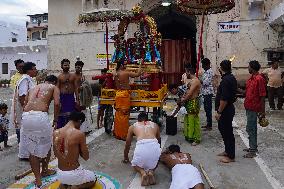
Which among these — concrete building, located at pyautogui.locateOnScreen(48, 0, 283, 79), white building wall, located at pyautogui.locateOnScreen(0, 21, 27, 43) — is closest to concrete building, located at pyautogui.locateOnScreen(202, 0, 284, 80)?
concrete building, located at pyautogui.locateOnScreen(48, 0, 283, 79)

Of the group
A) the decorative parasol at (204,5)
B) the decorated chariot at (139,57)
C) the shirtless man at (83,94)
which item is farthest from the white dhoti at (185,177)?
the decorative parasol at (204,5)

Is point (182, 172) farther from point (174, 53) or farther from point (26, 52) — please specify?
point (26, 52)

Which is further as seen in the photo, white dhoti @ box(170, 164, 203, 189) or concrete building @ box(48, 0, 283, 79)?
concrete building @ box(48, 0, 283, 79)

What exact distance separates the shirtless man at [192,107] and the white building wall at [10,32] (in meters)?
46.2

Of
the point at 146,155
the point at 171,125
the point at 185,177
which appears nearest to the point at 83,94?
the point at 171,125

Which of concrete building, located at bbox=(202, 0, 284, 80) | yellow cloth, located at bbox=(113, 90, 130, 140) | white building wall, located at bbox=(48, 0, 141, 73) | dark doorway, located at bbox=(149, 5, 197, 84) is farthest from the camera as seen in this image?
dark doorway, located at bbox=(149, 5, 197, 84)

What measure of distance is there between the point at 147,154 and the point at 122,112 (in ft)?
8.83

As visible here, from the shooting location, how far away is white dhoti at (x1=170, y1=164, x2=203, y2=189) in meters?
4.51

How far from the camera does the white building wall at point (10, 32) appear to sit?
49.8m

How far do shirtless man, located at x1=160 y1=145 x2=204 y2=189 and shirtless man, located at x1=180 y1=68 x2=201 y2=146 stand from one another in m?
2.19

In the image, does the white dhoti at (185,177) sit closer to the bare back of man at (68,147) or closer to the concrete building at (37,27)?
the bare back of man at (68,147)

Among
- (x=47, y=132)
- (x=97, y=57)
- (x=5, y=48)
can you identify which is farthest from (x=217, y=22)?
(x=5, y=48)

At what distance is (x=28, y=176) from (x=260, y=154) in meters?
4.56

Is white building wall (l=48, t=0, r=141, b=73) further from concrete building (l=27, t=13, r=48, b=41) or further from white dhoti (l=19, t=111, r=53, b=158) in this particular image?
concrete building (l=27, t=13, r=48, b=41)
